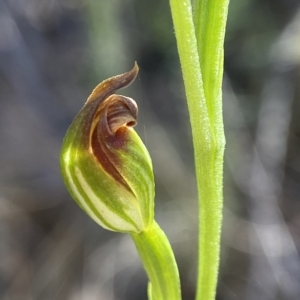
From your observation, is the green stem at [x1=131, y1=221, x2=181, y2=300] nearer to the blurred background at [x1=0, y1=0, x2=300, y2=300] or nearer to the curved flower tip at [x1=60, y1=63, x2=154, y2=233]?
the curved flower tip at [x1=60, y1=63, x2=154, y2=233]

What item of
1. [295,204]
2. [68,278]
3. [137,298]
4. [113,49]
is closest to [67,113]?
[113,49]

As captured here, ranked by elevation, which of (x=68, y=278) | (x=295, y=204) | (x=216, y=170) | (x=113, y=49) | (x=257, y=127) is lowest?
(x=295, y=204)

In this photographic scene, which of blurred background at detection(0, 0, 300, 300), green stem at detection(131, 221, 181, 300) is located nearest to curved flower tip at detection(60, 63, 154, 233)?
green stem at detection(131, 221, 181, 300)

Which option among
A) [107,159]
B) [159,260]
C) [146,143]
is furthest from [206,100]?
[146,143]

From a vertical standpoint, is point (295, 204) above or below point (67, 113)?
below

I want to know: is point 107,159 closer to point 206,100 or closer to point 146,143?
point 206,100

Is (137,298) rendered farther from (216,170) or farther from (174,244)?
(216,170)
